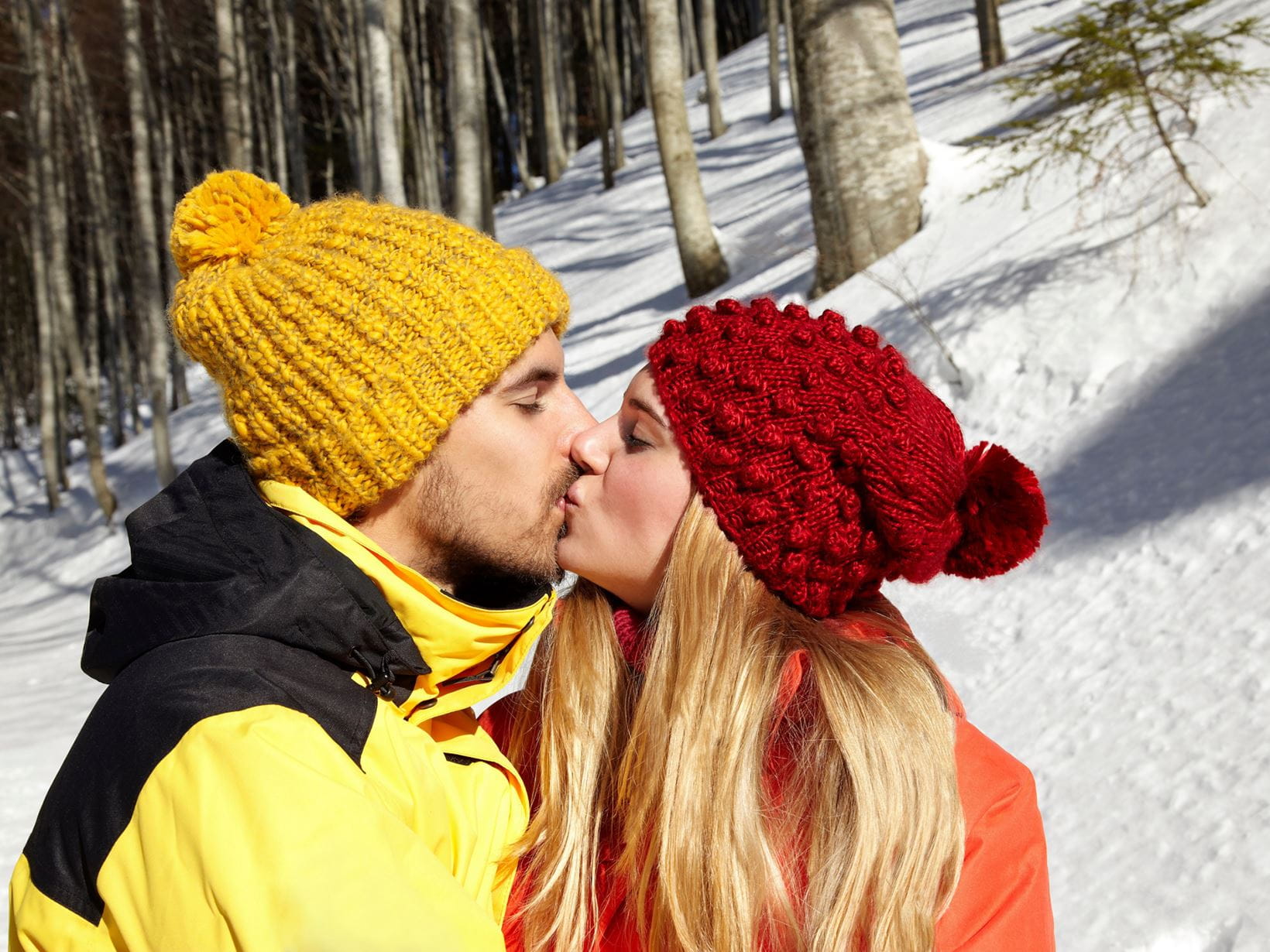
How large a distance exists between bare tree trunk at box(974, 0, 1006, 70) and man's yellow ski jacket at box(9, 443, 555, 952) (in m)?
12.7

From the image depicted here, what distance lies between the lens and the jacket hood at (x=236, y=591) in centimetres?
153

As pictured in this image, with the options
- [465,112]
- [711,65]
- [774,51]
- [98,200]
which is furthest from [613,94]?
[465,112]

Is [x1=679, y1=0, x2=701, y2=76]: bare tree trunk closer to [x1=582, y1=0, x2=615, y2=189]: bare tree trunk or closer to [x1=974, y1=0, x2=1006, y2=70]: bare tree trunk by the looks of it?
[x1=582, y1=0, x2=615, y2=189]: bare tree trunk

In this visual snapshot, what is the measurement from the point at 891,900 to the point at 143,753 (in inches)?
40.6

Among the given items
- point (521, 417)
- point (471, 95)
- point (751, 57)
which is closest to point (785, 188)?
point (471, 95)

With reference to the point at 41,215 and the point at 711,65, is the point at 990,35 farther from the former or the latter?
the point at 41,215

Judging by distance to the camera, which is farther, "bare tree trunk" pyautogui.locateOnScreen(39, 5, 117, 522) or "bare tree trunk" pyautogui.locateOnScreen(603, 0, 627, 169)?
"bare tree trunk" pyautogui.locateOnScreen(603, 0, 627, 169)

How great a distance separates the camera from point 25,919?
54.1 inches

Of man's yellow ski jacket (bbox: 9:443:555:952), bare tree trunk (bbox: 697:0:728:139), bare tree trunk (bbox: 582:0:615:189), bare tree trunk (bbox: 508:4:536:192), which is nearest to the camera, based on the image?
man's yellow ski jacket (bbox: 9:443:555:952)

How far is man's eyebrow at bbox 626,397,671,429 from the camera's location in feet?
6.05

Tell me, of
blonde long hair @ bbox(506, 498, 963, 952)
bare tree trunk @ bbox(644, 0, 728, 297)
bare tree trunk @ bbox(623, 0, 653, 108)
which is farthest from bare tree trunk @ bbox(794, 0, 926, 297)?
bare tree trunk @ bbox(623, 0, 653, 108)

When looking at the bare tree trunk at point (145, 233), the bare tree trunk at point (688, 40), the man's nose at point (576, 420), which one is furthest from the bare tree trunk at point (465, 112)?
the bare tree trunk at point (688, 40)

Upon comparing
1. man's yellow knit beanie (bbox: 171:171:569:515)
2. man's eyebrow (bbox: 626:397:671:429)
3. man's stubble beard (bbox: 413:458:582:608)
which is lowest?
man's stubble beard (bbox: 413:458:582:608)

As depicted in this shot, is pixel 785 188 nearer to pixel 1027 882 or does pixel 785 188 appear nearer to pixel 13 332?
pixel 1027 882
